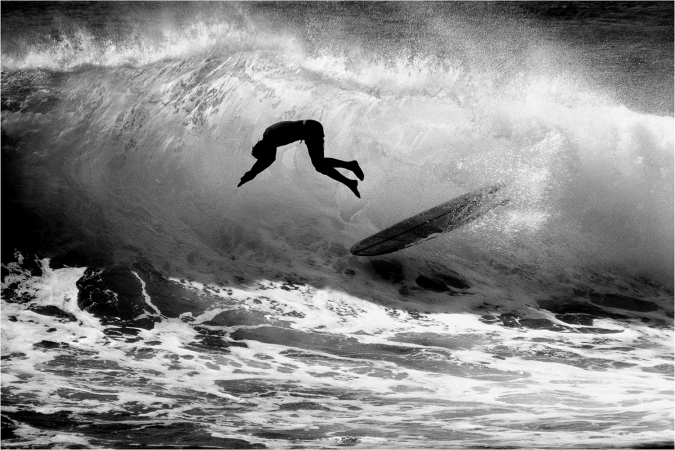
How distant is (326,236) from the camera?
11.7 metres

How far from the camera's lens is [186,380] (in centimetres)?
778

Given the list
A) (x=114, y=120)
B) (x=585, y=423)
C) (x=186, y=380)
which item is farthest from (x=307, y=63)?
(x=585, y=423)

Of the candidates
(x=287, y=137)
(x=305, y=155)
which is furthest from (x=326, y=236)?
(x=287, y=137)

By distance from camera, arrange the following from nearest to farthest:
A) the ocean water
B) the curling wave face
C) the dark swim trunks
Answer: the dark swim trunks, the ocean water, the curling wave face

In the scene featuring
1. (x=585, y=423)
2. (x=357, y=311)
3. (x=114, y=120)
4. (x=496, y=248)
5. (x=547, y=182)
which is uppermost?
(x=114, y=120)

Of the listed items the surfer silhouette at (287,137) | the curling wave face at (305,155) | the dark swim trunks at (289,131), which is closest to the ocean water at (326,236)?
the curling wave face at (305,155)

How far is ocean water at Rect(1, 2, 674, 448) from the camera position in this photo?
Answer: 23.3 feet

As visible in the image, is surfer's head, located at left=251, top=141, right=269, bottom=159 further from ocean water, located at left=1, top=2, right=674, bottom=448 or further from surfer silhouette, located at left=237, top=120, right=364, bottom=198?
ocean water, located at left=1, top=2, right=674, bottom=448

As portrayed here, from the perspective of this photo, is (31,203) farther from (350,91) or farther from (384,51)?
(384,51)

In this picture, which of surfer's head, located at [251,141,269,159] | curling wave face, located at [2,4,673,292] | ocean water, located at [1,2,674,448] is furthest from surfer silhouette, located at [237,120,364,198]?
curling wave face, located at [2,4,673,292]

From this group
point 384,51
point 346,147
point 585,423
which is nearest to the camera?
point 585,423

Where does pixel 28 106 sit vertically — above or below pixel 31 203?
above

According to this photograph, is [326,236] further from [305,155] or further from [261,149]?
[261,149]

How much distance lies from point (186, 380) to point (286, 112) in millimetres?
6723
